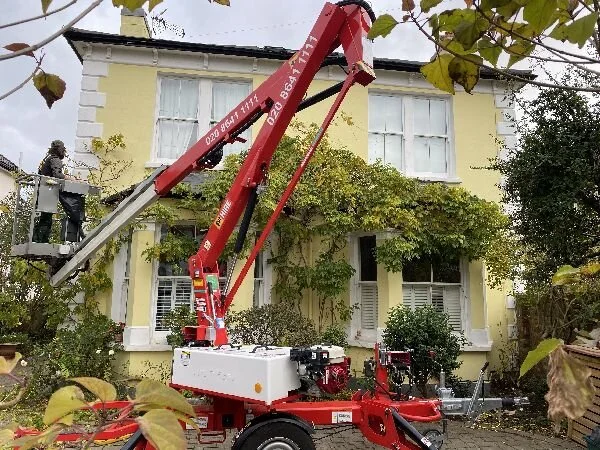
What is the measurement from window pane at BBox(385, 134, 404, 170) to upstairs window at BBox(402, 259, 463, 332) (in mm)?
2364

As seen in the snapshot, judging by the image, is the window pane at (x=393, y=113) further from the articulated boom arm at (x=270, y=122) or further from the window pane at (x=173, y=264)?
the articulated boom arm at (x=270, y=122)

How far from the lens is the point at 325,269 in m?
9.55

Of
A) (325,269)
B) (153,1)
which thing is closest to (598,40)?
(153,1)

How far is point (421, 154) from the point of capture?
37.9 ft

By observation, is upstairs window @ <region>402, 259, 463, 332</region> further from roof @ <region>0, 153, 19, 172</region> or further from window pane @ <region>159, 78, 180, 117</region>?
roof @ <region>0, 153, 19, 172</region>

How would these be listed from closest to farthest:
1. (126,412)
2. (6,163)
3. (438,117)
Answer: (126,412), (6,163), (438,117)

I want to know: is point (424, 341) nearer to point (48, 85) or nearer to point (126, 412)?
point (48, 85)

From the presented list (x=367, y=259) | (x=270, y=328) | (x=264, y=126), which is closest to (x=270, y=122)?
(x=264, y=126)

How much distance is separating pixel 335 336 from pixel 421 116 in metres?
5.63

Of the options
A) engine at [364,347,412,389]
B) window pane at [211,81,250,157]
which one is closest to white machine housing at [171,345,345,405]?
engine at [364,347,412,389]

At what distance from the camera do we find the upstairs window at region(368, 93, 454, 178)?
37.5 ft

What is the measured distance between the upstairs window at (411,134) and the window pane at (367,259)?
1.96 m

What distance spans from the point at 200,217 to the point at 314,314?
296 cm

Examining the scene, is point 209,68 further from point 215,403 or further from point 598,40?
point 598,40
